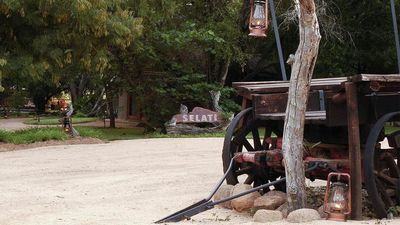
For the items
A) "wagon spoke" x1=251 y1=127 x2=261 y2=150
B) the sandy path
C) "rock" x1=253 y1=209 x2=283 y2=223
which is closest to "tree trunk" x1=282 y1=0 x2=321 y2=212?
"rock" x1=253 y1=209 x2=283 y2=223

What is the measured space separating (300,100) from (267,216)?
4.76 feet

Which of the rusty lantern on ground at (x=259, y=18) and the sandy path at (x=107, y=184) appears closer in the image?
the sandy path at (x=107, y=184)

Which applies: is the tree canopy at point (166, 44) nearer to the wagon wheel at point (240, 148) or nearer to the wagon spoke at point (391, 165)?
the wagon wheel at point (240, 148)

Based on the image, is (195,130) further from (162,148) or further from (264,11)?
(264,11)

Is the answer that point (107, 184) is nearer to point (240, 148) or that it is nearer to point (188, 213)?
point (240, 148)

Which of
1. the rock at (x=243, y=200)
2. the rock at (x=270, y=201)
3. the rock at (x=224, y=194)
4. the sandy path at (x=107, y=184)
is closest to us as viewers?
the rock at (x=270, y=201)

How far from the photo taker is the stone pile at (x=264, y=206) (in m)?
6.78

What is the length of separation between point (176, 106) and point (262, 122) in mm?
15697

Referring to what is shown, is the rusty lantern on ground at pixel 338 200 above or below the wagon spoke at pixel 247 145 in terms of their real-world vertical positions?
below

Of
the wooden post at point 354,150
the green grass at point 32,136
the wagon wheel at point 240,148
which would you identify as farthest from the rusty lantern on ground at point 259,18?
the green grass at point 32,136

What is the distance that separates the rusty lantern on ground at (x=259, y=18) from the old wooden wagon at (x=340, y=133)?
96cm

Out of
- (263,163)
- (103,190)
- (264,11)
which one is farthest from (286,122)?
(103,190)

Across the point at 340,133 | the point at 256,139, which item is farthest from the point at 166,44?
the point at 340,133

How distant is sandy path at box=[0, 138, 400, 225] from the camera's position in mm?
7820
